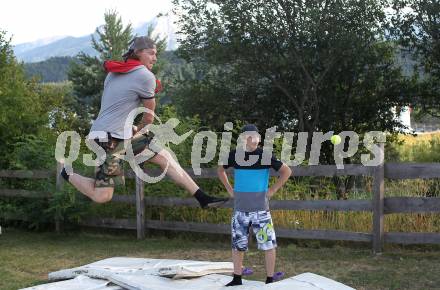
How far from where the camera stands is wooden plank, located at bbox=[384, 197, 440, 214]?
7.27m

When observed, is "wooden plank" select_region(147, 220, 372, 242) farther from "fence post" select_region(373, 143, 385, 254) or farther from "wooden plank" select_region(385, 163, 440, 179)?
"wooden plank" select_region(385, 163, 440, 179)

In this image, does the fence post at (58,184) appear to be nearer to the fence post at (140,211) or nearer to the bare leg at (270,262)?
the fence post at (140,211)

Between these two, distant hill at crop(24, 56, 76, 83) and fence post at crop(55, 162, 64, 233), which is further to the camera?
distant hill at crop(24, 56, 76, 83)

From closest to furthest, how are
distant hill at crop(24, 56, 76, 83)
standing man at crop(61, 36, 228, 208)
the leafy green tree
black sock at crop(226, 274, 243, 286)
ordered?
standing man at crop(61, 36, 228, 208) → black sock at crop(226, 274, 243, 286) → the leafy green tree → distant hill at crop(24, 56, 76, 83)

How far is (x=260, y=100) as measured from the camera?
748 inches

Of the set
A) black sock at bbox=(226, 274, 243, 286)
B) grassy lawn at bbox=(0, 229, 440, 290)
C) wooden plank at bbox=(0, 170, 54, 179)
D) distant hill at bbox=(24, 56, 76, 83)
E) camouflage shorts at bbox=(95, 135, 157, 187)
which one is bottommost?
grassy lawn at bbox=(0, 229, 440, 290)

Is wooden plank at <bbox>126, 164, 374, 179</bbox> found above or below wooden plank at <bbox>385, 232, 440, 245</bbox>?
above

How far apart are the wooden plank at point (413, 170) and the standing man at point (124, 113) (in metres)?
3.53

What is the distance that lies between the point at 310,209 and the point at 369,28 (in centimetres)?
1065

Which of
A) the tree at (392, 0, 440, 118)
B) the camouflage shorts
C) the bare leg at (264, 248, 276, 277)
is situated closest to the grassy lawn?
the bare leg at (264, 248, 276, 277)

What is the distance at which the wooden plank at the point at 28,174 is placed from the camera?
10688 millimetres

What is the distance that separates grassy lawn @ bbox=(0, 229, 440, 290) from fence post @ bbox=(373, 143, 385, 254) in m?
0.18

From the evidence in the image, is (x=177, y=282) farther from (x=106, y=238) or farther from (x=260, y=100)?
(x=260, y=100)

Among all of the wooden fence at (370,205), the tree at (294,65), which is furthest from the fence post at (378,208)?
the tree at (294,65)
